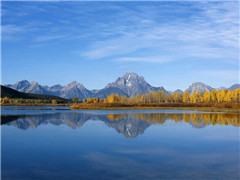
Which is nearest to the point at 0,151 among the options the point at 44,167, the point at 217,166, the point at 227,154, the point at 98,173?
the point at 44,167

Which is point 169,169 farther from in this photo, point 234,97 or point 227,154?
point 234,97

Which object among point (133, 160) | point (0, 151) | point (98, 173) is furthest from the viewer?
point (0, 151)

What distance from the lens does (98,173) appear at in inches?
558

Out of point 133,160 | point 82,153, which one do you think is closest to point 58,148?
point 82,153

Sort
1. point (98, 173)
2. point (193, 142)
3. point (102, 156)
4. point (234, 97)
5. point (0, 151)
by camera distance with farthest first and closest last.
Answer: point (234, 97) → point (193, 142) → point (0, 151) → point (102, 156) → point (98, 173)

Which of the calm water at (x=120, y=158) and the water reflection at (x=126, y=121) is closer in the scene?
the calm water at (x=120, y=158)

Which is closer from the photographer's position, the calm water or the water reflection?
the calm water

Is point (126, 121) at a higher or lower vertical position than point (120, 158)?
higher

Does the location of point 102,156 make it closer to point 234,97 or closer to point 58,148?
point 58,148

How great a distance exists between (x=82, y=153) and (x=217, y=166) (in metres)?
10.6

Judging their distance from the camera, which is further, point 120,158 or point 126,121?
point 126,121

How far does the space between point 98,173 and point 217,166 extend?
827 centimetres

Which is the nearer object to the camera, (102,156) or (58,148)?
(102,156)

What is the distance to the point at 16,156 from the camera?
18.3 m
